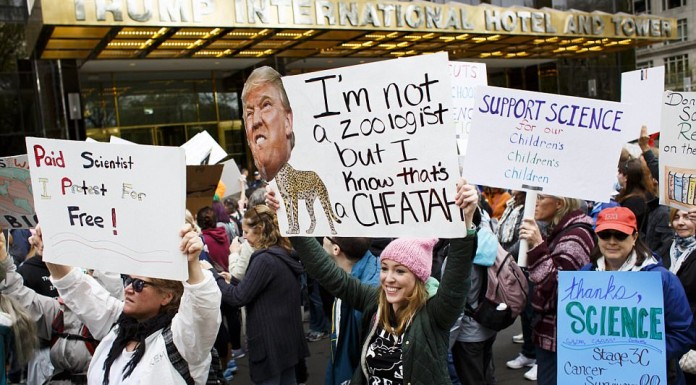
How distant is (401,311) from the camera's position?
3.06m

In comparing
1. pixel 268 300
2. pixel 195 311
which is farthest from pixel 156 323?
pixel 268 300

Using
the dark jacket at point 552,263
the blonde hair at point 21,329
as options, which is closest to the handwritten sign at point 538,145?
the dark jacket at point 552,263

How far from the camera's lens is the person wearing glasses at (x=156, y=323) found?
263 cm

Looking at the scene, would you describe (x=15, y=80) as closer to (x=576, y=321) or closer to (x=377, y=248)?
(x=377, y=248)

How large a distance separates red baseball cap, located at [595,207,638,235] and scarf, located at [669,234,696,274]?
83 centimetres

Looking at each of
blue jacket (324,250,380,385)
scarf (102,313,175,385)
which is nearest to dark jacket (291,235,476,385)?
blue jacket (324,250,380,385)

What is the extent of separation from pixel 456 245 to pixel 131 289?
4.92 feet

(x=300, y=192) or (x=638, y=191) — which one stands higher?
(x=300, y=192)

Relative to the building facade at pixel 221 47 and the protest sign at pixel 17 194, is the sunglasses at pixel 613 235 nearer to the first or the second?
the protest sign at pixel 17 194

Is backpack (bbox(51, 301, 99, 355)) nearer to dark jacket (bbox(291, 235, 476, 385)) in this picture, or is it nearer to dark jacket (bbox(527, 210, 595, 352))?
dark jacket (bbox(291, 235, 476, 385))

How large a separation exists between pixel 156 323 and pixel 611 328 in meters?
2.29

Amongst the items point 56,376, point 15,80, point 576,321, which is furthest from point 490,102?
point 15,80

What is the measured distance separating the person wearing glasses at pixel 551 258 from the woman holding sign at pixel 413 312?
3.08ft

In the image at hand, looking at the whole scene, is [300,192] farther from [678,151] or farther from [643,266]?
[678,151]
